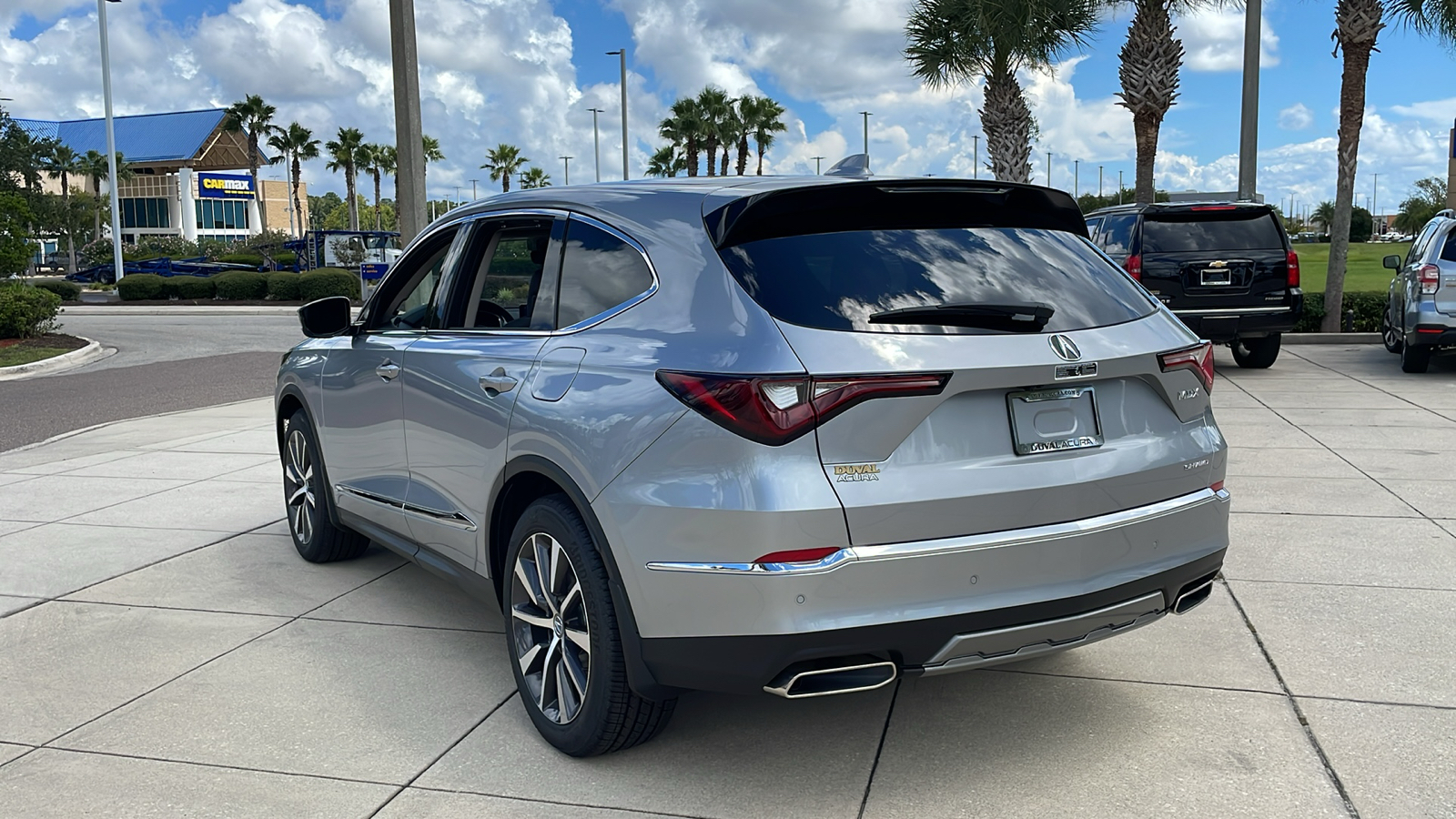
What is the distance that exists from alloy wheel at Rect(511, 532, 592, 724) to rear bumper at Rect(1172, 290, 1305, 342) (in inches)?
434

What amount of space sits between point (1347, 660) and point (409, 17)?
11.3 m

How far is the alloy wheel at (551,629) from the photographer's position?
3.71 metres

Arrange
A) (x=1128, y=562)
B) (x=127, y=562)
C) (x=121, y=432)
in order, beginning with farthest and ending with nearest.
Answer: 1. (x=121, y=432)
2. (x=127, y=562)
3. (x=1128, y=562)

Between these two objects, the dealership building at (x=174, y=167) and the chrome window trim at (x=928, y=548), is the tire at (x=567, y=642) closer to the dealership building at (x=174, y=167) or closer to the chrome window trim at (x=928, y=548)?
the chrome window trim at (x=928, y=548)

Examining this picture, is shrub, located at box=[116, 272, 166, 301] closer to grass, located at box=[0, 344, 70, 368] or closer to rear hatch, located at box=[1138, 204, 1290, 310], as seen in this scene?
Result: grass, located at box=[0, 344, 70, 368]

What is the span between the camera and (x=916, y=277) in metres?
3.44

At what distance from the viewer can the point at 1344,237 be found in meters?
18.8

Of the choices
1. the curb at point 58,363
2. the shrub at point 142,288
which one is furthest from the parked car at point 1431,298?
the shrub at point 142,288

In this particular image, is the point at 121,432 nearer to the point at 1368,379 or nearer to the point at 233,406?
the point at 233,406

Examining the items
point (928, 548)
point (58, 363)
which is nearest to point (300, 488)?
point (928, 548)

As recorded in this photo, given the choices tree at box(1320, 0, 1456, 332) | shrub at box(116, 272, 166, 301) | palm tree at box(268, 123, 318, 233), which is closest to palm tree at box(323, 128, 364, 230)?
palm tree at box(268, 123, 318, 233)

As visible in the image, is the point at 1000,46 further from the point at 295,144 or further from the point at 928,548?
the point at 295,144


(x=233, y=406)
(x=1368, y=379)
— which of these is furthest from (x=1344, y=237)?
(x=233, y=406)

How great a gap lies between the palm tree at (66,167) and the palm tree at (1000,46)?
7265cm
